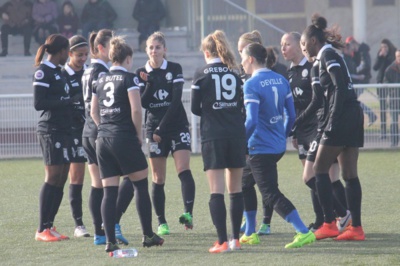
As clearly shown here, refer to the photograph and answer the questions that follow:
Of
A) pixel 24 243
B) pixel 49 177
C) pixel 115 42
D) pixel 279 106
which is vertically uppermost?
pixel 115 42

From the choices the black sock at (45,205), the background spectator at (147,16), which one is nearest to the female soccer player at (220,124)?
the black sock at (45,205)

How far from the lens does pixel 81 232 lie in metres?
9.09

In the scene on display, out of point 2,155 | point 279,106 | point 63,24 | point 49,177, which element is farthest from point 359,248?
point 63,24

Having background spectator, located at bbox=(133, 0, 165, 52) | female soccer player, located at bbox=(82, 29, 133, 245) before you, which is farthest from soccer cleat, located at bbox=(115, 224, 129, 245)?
background spectator, located at bbox=(133, 0, 165, 52)

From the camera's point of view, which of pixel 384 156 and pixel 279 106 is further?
pixel 384 156

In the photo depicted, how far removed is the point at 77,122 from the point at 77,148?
0.30 metres

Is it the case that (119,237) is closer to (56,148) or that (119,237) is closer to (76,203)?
(76,203)

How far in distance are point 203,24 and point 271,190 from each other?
14.8 metres

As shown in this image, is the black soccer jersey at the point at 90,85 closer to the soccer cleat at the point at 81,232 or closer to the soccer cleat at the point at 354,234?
the soccer cleat at the point at 81,232

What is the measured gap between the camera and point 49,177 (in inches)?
352

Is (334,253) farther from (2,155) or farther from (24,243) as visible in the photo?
(2,155)

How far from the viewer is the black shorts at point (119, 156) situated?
7.98 meters

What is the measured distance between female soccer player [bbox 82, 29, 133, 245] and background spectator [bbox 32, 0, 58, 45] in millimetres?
14855

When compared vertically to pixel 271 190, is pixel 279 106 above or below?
above
